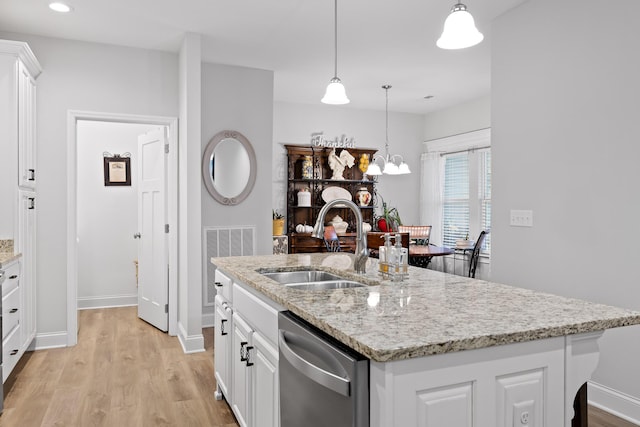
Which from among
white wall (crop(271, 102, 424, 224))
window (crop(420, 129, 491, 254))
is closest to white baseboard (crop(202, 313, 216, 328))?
white wall (crop(271, 102, 424, 224))

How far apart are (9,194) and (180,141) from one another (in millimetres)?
1433

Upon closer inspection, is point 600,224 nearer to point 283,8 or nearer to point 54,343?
point 283,8

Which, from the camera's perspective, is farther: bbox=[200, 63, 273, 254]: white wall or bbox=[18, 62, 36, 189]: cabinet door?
bbox=[200, 63, 273, 254]: white wall

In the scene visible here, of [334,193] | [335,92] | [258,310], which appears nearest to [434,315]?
[258,310]

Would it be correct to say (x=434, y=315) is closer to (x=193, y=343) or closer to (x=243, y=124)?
(x=193, y=343)

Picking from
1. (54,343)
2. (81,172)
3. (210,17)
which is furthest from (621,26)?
(81,172)

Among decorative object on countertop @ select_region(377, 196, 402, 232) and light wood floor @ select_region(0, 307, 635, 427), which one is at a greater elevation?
decorative object on countertop @ select_region(377, 196, 402, 232)

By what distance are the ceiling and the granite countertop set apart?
233 cm

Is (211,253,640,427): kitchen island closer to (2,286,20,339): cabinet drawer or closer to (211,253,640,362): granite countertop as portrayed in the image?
(211,253,640,362): granite countertop

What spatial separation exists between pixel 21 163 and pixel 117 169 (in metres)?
2.11

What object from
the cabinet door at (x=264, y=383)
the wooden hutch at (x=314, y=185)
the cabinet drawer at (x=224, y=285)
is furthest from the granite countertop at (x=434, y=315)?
the wooden hutch at (x=314, y=185)

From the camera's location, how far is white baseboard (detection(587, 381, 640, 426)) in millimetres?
2584

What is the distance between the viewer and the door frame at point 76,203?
3.98 metres

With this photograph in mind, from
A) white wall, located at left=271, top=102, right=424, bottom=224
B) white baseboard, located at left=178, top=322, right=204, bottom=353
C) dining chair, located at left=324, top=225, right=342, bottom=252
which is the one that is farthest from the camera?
white wall, located at left=271, top=102, right=424, bottom=224
